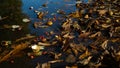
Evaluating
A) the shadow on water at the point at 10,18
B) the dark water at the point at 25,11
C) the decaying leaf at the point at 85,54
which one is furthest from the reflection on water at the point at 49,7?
the decaying leaf at the point at 85,54

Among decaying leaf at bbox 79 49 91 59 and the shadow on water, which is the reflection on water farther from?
decaying leaf at bbox 79 49 91 59

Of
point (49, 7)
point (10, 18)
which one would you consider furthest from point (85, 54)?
point (49, 7)

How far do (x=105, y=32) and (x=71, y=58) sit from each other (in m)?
1.99

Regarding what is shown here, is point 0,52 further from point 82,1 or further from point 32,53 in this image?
point 82,1

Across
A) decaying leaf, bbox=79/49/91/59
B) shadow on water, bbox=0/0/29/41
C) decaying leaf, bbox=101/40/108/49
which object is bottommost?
decaying leaf, bbox=79/49/91/59

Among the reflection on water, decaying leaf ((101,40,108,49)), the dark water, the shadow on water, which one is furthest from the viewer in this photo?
the reflection on water

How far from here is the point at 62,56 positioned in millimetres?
7535

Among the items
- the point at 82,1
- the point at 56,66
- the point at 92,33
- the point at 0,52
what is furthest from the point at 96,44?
the point at 82,1

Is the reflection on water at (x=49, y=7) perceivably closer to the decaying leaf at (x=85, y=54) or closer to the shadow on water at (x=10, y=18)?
the shadow on water at (x=10, y=18)

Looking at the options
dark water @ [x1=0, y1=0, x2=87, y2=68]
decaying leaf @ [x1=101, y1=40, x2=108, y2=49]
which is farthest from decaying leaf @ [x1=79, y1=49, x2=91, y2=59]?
dark water @ [x1=0, y1=0, x2=87, y2=68]

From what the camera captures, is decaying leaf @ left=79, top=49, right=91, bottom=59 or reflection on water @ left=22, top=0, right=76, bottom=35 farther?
reflection on water @ left=22, top=0, right=76, bottom=35

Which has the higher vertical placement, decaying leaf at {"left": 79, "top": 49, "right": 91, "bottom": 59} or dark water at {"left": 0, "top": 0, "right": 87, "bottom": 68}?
dark water at {"left": 0, "top": 0, "right": 87, "bottom": 68}

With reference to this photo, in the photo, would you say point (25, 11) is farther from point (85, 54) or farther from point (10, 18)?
point (85, 54)

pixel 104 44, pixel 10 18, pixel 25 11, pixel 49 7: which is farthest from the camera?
pixel 49 7
